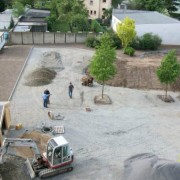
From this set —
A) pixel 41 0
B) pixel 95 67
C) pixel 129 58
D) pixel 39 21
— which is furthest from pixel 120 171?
pixel 41 0

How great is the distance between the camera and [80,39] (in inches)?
1483

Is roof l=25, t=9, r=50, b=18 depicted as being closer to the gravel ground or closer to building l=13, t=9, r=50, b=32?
building l=13, t=9, r=50, b=32

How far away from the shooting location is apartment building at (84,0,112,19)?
52987 millimetres

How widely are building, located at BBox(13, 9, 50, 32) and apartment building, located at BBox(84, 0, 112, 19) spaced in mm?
8635

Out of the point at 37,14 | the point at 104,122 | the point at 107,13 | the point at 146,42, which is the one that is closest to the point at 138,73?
the point at 146,42

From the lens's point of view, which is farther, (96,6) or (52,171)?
(96,6)

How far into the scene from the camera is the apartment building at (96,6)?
2086 inches

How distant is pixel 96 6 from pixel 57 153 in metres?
42.4

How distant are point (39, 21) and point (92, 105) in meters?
24.3

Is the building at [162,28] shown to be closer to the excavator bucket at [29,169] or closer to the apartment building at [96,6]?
the apartment building at [96,6]

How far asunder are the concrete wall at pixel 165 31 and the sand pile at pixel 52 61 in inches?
447

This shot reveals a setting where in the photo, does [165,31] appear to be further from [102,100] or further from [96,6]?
[102,100]

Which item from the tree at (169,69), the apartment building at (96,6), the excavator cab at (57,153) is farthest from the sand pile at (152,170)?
the apartment building at (96,6)

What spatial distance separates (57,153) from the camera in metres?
14.5
